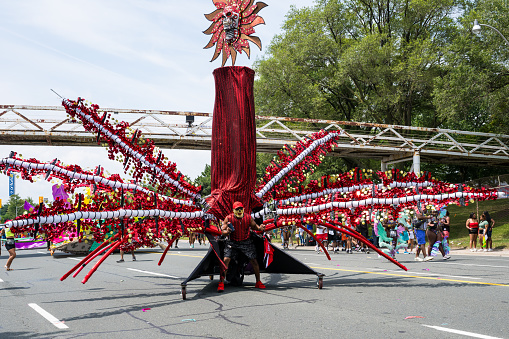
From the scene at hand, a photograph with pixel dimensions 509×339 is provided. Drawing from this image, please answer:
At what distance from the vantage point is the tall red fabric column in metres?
9.20

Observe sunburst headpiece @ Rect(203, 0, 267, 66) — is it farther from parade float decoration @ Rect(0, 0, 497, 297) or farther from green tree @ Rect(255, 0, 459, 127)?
green tree @ Rect(255, 0, 459, 127)

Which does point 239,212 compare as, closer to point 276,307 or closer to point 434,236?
point 276,307

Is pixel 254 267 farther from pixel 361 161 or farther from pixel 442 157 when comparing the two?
pixel 361 161

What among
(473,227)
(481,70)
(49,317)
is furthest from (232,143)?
(481,70)

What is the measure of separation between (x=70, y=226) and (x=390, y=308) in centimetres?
518

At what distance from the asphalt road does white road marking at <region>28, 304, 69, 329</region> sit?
17 mm

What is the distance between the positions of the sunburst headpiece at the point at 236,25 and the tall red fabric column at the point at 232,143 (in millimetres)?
830

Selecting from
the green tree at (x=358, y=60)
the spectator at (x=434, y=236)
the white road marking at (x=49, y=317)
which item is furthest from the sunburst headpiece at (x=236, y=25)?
the green tree at (x=358, y=60)

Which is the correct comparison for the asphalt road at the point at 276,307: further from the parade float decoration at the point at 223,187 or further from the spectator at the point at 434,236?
the spectator at the point at 434,236

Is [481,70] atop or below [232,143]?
atop

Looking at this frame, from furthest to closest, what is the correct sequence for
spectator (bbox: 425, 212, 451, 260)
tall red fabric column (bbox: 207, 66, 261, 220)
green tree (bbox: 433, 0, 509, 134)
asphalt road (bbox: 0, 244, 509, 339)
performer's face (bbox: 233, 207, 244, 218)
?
green tree (bbox: 433, 0, 509, 134), spectator (bbox: 425, 212, 451, 260), tall red fabric column (bbox: 207, 66, 261, 220), performer's face (bbox: 233, 207, 244, 218), asphalt road (bbox: 0, 244, 509, 339)

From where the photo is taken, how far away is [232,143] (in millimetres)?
9328

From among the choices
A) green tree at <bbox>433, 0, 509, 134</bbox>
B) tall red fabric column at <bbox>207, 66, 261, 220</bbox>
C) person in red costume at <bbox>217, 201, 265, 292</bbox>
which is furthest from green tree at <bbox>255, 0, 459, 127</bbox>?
person in red costume at <bbox>217, 201, 265, 292</bbox>

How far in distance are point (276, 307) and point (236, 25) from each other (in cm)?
587
